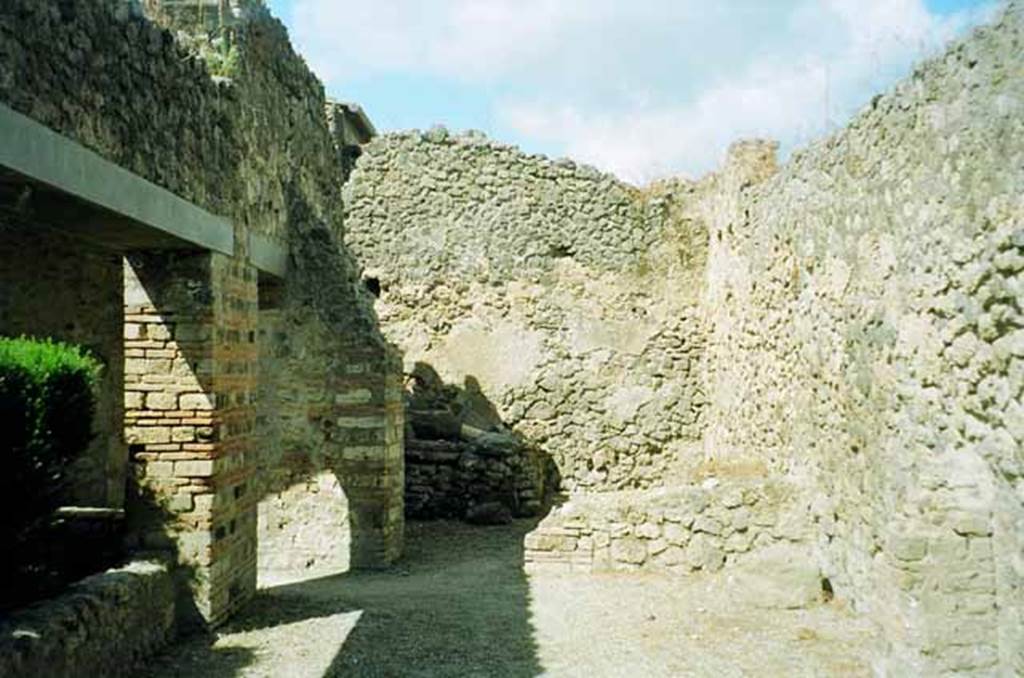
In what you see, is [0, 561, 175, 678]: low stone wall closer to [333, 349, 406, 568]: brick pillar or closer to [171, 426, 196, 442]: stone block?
[171, 426, 196, 442]: stone block

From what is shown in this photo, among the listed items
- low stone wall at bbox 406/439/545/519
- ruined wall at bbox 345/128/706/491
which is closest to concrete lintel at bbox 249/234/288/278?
low stone wall at bbox 406/439/545/519

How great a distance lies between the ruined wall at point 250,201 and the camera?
18.4 ft

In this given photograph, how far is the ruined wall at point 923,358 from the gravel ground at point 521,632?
727mm

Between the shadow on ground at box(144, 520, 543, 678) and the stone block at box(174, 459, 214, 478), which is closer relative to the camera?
the shadow on ground at box(144, 520, 543, 678)

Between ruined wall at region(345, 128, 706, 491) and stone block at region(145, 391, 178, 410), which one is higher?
ruined wall at region(345, 128, 706, 491)

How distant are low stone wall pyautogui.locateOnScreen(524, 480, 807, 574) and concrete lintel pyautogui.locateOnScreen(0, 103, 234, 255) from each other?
4404mm

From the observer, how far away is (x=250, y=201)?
8.73m

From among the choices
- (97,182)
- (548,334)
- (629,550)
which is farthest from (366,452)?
(548,334)

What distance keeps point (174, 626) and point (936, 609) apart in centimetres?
503

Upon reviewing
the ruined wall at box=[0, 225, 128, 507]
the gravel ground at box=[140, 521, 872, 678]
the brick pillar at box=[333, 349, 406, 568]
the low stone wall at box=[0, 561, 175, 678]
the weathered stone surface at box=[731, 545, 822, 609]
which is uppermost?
the ruined wall at box=[0, 225, 128, 507]

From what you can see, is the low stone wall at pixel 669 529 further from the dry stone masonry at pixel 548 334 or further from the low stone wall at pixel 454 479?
the low stone wall at pixel 454 479

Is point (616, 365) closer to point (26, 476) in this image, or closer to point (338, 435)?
point (338, 435)

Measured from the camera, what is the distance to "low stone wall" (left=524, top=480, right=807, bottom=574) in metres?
9.28

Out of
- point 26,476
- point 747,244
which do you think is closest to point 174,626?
point 26,476
